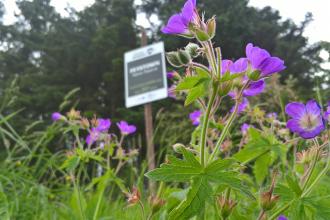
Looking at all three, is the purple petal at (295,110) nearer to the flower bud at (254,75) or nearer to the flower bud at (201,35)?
the flower bud at (254,75)

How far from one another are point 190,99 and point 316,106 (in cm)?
27

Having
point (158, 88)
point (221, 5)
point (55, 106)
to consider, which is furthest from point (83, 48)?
point (158, 88)

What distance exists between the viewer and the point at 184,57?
2.95 feet

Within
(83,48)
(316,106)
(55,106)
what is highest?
(83,48)

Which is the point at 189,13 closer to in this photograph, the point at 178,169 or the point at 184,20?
the point at 184,20

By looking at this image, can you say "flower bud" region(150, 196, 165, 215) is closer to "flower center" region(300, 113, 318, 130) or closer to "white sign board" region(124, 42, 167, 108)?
"flower center" region(300, 113, 318, 130)

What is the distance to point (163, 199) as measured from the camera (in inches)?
41.8

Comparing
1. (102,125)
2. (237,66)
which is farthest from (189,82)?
(102,125)

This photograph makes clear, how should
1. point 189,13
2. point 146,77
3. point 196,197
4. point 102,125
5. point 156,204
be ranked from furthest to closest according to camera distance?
point 146,77 < point 102,125 < point 156,204 < point 189,13 < point 196,197

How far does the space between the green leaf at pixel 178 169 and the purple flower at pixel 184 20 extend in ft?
0.84

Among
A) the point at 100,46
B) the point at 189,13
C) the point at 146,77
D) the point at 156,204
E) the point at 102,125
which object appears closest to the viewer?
the point at 189,13

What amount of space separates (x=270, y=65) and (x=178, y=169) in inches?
10.5

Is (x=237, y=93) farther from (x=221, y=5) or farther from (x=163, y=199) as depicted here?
(x=221, y=5)

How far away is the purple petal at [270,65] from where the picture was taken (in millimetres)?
869
